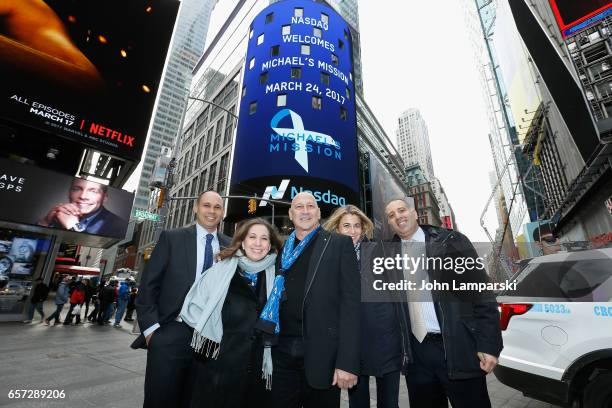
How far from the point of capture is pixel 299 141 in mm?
23031

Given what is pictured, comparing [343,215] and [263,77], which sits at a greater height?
[263,77]

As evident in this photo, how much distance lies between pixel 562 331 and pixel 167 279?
4.23 metres

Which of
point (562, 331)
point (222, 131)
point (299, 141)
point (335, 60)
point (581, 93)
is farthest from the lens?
point (222, 131)

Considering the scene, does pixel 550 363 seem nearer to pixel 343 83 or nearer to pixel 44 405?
pixel 44 405

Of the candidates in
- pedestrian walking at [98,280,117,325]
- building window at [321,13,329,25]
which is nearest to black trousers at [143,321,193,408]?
pedestrian walking at [98,280,117,325]

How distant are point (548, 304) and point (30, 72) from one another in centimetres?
1402

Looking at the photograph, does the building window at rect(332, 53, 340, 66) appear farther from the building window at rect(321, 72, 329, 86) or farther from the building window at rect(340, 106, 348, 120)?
the building window at rect(340, 106, 348, 120)

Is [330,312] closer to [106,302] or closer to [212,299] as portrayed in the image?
[212,299]

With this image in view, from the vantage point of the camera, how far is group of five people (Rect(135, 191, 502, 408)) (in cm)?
209

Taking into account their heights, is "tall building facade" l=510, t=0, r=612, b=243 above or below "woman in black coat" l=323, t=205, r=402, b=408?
above

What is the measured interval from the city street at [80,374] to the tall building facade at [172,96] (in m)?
98.5

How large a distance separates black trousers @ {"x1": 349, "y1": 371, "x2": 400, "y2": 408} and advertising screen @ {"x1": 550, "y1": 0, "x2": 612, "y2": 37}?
25515mm

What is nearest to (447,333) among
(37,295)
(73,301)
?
(73,301)

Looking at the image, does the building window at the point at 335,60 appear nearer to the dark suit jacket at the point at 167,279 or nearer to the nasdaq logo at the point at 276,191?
the nasdaq logo at the point at 276,191
